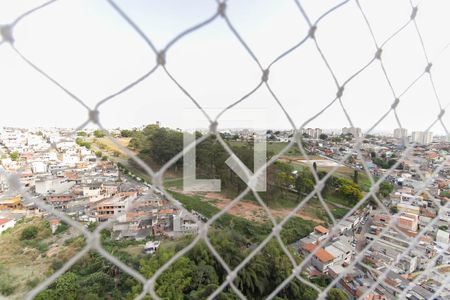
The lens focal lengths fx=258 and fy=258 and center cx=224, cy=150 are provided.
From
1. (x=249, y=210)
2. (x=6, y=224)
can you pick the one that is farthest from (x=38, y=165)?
(x=249, y=210)

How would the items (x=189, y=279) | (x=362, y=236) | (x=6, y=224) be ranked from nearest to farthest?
(x=189, y=279)
(x=6, y=224)
(x=362, y=236)

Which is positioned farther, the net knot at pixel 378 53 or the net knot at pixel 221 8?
the net knot at pixel 378 53

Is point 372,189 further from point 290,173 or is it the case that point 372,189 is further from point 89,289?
point 290,173

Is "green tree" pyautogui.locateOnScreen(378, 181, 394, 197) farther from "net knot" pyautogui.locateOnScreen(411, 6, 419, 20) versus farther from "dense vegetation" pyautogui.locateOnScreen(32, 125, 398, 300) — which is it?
"net knot" pyautogui.locateOnScreen(411, 6, 419, 20)

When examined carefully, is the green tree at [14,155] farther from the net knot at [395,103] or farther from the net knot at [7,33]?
the net knot at [395,103]

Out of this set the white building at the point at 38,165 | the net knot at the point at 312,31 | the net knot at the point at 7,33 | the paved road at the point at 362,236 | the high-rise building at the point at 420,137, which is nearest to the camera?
the net knot at the point at 7,33

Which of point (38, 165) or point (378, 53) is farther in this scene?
point (38, 165)

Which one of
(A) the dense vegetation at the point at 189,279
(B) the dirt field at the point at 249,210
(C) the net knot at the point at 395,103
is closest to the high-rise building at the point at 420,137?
(C) the net knot at the point at 395,103

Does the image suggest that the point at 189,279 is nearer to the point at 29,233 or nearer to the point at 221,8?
the point at 29,233

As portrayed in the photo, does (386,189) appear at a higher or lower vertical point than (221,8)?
lower

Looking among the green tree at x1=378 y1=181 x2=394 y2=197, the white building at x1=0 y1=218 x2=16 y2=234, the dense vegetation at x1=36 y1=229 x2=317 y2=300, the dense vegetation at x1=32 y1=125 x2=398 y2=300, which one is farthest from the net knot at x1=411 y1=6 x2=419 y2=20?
the green tree at x1=378 y1=181 x2=394 y2=197

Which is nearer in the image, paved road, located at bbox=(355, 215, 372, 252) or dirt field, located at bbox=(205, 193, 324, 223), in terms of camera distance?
paved road, located at bbox=(355, 215, 372, 252)
